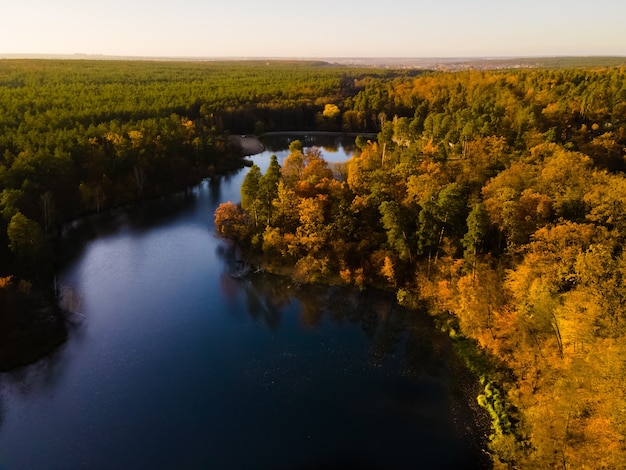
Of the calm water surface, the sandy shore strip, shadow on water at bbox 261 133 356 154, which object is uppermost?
the sandy shore strip

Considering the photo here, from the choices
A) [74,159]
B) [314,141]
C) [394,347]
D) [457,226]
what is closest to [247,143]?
[314,141]

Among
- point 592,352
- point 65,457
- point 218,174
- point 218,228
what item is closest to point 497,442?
point 592,352

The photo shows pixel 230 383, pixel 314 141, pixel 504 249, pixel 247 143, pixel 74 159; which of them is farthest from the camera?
pixel 314 141

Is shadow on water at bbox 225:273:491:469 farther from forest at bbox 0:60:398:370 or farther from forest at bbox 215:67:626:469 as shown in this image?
Result: forest at bbox 0:60:398:370

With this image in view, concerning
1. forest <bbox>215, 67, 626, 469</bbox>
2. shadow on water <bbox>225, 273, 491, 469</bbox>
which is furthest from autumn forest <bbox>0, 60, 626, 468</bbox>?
shadow on water <bbox>225, 273, 491, 469</bbox>

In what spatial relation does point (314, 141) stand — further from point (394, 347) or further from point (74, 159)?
point (394, 347)

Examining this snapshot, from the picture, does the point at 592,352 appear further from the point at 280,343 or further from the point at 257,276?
the point at 257,276
